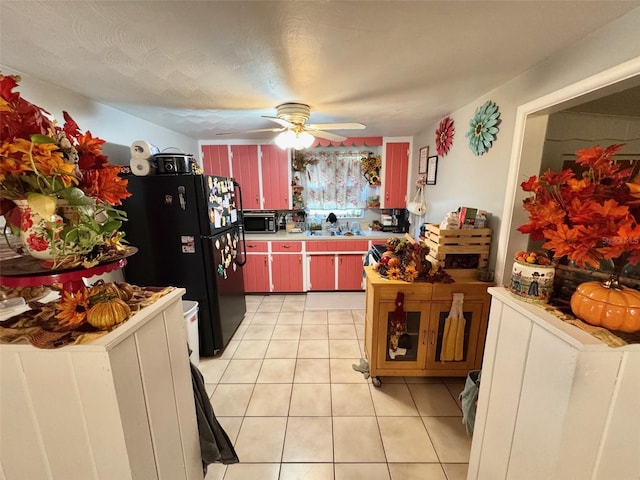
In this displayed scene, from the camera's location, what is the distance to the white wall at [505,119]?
1.10 metres

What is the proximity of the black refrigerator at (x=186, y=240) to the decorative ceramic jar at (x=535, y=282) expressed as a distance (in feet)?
7.11

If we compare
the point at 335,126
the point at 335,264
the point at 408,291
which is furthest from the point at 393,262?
the point at 335,264

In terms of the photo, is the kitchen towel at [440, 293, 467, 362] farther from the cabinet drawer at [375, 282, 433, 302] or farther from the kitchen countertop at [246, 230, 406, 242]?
the kitchen countertop at [246, 230, 406, 242]

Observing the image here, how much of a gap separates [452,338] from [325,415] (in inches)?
43.2

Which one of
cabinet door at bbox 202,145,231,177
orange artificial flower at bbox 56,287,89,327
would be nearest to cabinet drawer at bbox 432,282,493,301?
orange artificial flower at bbox 56,287,89,327

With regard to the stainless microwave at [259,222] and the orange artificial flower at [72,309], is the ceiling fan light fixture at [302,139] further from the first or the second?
the orange artificial flower at [72,309]

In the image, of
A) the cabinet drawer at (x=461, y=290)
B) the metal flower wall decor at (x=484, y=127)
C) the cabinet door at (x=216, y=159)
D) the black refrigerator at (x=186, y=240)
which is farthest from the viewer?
the cabinet door at (x=216, y=159)

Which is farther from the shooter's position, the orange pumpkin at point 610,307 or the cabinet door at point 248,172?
the cabinet door at point 248,172

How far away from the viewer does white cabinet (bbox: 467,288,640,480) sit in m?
0.77

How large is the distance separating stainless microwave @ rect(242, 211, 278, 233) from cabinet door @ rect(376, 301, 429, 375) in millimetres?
2371

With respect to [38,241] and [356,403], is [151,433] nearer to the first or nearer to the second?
[38,241]

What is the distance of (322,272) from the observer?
3.79 meters

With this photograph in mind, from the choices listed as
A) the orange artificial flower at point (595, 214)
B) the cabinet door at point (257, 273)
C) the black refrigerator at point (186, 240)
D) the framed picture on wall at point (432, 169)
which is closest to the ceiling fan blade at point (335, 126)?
the black refrigerator at point (186, 240)

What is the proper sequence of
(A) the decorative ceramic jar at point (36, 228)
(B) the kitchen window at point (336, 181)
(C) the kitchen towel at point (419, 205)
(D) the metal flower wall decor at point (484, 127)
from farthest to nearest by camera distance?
1. (B) the kitchen window at point (336, 181)
2. (C) the kitchen towel at point (419, 205)
3. (D) the metal flower wall decor at point (484, 127)
4. (A) the decorative ceramic jar at point (36, 228)
